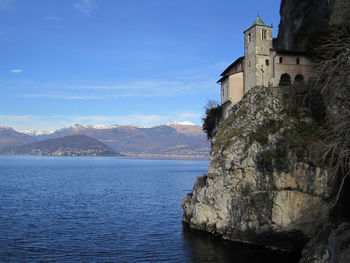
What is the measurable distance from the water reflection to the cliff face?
29292mm

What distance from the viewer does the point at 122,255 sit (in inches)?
1020

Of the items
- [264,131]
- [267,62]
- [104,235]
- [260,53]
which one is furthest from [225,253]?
[260,53]

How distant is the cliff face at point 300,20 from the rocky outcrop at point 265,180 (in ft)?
52.0

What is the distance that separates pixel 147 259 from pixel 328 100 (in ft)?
65.6

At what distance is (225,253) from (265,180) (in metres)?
7.75

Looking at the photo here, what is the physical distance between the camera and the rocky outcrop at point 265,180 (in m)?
27.6

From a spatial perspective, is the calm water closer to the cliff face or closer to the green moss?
the green moss

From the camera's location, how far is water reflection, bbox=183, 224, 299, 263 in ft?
82.7

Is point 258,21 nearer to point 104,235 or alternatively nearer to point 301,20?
point 301,20

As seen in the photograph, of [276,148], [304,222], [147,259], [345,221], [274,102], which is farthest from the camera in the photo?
[274,102]

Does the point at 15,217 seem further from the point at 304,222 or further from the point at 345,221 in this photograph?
the point at 345,221

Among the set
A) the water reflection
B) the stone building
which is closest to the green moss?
the stone building

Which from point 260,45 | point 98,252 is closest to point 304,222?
point 98,252

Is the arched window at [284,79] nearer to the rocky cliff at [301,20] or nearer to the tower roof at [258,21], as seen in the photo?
the rocky cliff at [301,20]
